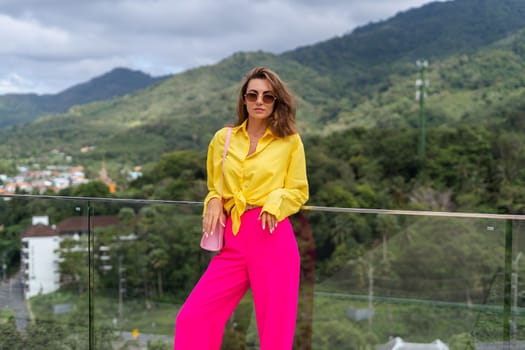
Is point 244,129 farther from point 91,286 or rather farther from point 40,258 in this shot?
point 40,258

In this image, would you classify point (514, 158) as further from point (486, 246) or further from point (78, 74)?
point (78, 74)

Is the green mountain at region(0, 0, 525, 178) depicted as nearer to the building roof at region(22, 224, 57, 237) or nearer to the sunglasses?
the building roof at region(22, 224, 57, 237)

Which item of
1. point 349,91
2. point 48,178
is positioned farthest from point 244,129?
point 349,91

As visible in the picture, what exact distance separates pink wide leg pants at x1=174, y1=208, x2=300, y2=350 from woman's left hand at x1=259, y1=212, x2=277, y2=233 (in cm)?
6

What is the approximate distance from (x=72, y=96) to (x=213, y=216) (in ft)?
123

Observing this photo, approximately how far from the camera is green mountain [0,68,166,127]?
29.5 meters

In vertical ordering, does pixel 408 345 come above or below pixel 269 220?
below

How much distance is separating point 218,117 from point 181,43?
89.4 feet

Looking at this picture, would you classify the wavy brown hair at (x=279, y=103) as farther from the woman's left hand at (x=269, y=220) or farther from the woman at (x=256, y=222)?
the woman's left hand at (x=269, y=220)

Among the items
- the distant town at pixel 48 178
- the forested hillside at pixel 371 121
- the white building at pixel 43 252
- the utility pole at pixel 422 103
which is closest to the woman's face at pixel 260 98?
the white building at pixel 43 252

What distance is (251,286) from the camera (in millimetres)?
1812

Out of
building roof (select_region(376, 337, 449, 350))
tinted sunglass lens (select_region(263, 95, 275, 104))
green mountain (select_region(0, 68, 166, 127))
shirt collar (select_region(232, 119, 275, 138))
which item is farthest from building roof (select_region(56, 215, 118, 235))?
green mountain (select_region(0, 68, 166, 127))

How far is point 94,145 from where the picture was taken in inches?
1299

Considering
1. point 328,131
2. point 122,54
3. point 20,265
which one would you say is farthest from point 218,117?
point 20,265
